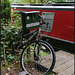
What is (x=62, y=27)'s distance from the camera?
3436 millimetres

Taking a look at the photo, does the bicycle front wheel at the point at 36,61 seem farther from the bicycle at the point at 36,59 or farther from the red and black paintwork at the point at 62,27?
the red and black paintwork at the point at 62,27

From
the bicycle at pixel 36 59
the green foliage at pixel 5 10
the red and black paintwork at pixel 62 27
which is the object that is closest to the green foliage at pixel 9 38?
the green foliage at pixel 5 10

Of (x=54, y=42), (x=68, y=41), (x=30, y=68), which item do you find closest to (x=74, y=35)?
(x=68, y=41)

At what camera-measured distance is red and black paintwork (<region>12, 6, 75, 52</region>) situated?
3213mm

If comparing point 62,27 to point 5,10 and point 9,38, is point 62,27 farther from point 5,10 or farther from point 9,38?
point 5,10

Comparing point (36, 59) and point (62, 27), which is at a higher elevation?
point (62, 27)

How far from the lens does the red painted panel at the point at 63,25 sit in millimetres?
3213

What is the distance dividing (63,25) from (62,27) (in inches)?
2.6

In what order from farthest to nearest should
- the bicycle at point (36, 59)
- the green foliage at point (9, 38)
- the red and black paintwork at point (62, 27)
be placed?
the red and black paintwork at point (62, 27), the green foliage at point (9, 38), the bicycle at point (36, 59)

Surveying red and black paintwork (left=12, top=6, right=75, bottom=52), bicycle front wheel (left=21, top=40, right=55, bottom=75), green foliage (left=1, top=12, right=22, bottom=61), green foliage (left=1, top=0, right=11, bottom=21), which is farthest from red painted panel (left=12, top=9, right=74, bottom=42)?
green foliage (left=1, top=0, right=11, bottom=21)

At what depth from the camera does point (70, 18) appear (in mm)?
3201

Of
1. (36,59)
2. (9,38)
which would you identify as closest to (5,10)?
(9,38)

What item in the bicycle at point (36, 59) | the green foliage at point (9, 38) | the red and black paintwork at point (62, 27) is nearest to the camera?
the bicycle at point (36, 59)

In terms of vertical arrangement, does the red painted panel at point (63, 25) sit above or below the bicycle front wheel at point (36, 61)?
above
